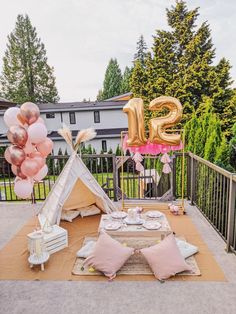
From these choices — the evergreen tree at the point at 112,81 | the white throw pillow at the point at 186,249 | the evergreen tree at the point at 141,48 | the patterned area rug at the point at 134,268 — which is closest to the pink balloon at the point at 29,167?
the patterned area rug at the point at 134,268

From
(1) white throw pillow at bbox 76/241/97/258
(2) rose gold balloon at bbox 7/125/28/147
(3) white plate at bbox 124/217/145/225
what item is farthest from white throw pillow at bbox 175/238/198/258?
(2) rose gold balloon at bbox 7/125/28/147

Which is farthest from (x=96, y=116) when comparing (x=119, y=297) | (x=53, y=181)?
(x=119, y=297)

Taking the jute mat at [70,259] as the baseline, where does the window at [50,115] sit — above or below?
above

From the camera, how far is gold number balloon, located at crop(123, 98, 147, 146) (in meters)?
4.62

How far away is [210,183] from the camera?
481 cm

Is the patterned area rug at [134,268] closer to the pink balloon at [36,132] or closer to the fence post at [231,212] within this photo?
the fence post at [231,212]

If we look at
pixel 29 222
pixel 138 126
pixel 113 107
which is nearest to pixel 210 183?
pixel 138 126

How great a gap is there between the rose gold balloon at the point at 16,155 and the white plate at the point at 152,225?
225 cm

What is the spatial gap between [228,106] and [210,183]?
10385mm

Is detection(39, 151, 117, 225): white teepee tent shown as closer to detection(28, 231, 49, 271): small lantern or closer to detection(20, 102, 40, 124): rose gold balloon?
detection(28, 231, 49, 271): small lantern

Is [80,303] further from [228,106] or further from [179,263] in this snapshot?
[228,106]

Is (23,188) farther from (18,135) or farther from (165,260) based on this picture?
(165,260)

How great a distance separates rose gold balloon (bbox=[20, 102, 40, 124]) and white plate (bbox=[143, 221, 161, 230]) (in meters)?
2.49

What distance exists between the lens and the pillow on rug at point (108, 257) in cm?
312
